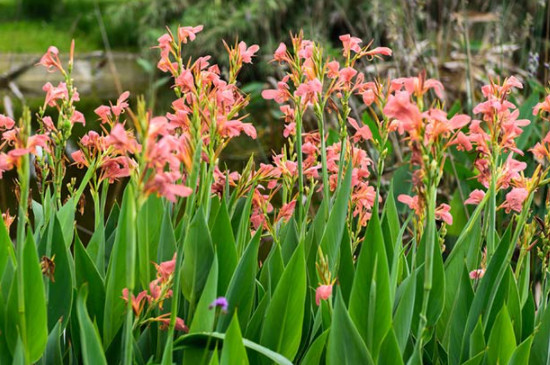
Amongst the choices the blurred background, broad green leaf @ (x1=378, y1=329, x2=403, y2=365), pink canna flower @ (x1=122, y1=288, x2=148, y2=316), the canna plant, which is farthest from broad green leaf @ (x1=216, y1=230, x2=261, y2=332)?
the blurred background

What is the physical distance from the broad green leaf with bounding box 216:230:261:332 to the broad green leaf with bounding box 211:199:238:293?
0.05m

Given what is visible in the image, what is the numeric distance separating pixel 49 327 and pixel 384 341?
482 mm

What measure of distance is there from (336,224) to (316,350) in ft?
0.67

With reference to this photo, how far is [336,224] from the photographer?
120cm

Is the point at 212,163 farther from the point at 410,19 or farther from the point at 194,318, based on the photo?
the point at 410,19

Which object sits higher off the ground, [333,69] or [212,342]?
[333,69]

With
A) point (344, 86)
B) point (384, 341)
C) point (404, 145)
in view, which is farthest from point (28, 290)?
point (404, 145)

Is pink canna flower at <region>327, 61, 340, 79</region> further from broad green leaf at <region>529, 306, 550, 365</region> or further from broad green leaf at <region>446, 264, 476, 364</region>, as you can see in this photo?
broad green leaf at <region>529, 306, 550, 365</region>

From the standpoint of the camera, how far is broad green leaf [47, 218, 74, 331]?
111 centimetres

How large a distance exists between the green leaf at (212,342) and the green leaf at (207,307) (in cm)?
1

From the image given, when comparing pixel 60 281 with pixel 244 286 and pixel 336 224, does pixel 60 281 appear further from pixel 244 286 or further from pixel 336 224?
pixel 336 224

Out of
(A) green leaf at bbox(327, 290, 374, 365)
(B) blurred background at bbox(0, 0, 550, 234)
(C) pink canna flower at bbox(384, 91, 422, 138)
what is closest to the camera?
(C) pink canna flower at bbox(384, 91, 422, 138)

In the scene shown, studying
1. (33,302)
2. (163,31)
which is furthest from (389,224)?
(163,31)

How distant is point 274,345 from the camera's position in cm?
110
